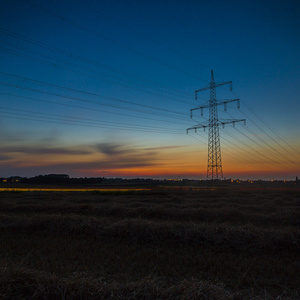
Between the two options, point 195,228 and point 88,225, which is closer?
point 195,228

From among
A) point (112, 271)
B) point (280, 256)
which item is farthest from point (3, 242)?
point (280, 256)

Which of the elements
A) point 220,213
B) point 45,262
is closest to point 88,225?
point 45,262

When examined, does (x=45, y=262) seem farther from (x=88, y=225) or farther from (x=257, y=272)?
(x=257, y=272)

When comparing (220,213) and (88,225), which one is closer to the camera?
(88,225)

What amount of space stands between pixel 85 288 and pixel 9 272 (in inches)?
49.0

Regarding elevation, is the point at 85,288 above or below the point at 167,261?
above

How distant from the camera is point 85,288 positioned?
343 cm

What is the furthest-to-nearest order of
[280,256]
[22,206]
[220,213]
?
1. [22,206]
2. [220,213]
3. [280,256]

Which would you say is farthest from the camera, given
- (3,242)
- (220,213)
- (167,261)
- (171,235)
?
(220,213)

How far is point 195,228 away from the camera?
26.8 feet

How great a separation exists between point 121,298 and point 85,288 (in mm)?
584

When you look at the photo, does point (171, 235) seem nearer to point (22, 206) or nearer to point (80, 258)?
point (80, 258)

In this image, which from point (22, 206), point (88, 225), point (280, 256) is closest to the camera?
point (280, 256)

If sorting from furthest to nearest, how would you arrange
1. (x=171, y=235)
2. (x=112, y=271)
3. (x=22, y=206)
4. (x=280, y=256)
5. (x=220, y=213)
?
1. (x=22, y=206)
2. (x=220, y=213)
3. (x=171, y=235)
4. (x=280, y=256)
5. (x=112, y=271)
